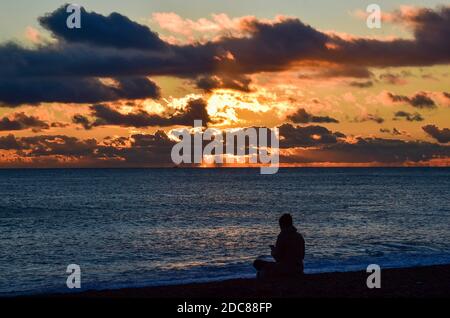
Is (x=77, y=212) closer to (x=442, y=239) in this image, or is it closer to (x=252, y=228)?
(x=252, y=228)

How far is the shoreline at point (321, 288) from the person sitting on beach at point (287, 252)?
0.32 metres

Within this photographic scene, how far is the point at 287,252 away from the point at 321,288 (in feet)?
4.82

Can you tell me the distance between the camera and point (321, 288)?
18234 mm

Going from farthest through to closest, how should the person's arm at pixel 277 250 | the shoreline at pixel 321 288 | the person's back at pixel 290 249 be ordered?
the person's arm at pixel 277 250 < the person's back at pixel 290 249 < the shoreline at pixel 321 288

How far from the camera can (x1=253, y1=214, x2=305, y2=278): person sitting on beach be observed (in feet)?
56.9

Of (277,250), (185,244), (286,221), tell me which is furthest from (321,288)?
(185,244)

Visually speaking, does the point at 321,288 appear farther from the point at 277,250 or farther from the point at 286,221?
the point at 286,221

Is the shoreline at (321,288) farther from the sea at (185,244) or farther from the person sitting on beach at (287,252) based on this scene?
the sea at (185,244)

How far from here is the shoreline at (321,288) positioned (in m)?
17.1

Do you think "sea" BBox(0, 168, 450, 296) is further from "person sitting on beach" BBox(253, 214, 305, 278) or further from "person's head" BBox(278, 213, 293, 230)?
"person's head" BBox(278, 213, 293, 230)

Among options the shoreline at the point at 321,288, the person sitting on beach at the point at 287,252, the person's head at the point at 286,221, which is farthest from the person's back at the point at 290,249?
the shoreline at the point at 321,288

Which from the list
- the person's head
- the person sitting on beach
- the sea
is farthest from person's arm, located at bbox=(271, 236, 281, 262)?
the sea
